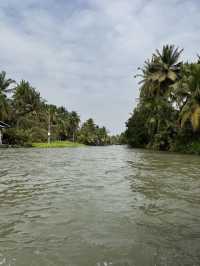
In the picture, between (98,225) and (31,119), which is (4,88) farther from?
(98,225)

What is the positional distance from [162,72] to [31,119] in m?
31.3

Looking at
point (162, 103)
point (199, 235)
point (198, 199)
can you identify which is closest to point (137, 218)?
point (199, 235)

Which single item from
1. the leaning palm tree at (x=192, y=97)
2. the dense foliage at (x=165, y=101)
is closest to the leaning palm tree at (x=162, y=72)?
the dense foliage at (x=165, y=101)

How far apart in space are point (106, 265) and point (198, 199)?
3.73 metres

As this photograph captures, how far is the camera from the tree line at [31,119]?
4275 centimetres

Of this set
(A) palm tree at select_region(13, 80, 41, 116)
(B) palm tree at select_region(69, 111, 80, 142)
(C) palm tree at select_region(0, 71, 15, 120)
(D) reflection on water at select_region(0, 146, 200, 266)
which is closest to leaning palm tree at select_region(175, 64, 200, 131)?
(D) reflection on water at select_region(0, 146, 200, 266)

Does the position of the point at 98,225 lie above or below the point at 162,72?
below

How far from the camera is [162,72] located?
113 ft

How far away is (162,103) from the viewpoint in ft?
111

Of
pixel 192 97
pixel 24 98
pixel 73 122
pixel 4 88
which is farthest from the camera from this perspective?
pixel 73 122

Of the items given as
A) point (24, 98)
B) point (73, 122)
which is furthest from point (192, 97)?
point (73, 122)

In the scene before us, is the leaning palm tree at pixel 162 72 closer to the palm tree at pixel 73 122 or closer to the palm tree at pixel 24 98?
the palm tree at pixel 24 98

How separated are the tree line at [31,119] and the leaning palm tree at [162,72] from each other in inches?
782

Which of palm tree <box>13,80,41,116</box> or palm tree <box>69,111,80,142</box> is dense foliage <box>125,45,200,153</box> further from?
palm tree <box>69,111,80,142</box>
